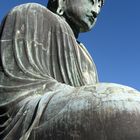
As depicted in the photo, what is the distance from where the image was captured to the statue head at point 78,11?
24.0 ft

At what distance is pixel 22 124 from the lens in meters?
5.50

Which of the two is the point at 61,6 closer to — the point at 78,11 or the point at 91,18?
the point at 78,11

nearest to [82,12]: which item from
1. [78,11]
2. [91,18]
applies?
[78,11]

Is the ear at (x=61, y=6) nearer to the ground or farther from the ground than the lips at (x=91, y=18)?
farther from the ground

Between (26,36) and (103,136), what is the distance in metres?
2.00

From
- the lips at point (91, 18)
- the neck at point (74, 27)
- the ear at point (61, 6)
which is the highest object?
the ear at point (61, 6)

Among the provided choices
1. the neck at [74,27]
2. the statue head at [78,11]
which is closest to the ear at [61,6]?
the statue head at [78,11]

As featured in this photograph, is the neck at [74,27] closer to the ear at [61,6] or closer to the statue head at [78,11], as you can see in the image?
the statue head at [78,11]

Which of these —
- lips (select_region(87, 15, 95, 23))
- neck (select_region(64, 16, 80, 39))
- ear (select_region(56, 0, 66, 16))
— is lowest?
neck (select_region(64, 16, 80, 39))

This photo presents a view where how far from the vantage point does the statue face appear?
730 centimetres

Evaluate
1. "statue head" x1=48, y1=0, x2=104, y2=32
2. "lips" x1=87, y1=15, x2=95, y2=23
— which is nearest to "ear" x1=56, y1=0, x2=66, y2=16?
"statue head" x1=48, y1=0, x2=104, y2=32

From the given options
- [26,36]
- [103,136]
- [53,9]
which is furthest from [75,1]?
[103,136]

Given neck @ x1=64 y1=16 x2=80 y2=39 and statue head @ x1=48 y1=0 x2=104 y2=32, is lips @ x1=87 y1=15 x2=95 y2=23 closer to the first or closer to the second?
statue head @ x1=48 y1=0 x2=104 y2=32

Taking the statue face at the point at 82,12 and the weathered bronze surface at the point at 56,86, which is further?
the statue face at the point at 82,12
